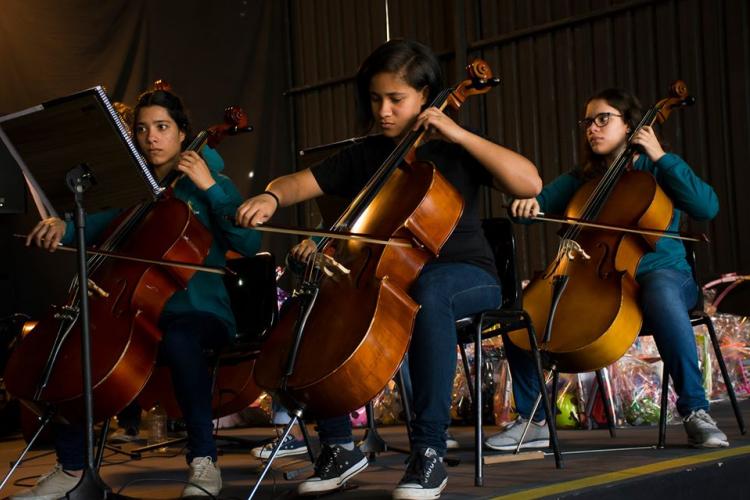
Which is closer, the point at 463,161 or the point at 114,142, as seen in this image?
the point at 114,142

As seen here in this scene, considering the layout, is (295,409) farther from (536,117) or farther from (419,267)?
(536,117)

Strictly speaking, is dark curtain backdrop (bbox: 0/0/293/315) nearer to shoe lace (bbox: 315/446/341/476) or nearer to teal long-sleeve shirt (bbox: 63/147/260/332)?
teal long-sleeve shirt (bbox: 63/147/260/332)

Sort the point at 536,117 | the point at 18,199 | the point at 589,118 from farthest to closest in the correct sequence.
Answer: the point at 536,117 → the point at 18,199 → the point at 589,118

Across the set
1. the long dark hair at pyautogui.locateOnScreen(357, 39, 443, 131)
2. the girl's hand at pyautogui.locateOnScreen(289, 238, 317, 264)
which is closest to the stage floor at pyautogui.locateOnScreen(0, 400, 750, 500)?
the girl's hand at pyautogui.locateOnScreen(289, 238, 317, 264)

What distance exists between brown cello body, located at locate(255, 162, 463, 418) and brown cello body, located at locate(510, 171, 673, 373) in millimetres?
631

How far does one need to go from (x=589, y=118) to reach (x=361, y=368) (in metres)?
1.45

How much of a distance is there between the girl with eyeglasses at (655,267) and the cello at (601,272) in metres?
0.06

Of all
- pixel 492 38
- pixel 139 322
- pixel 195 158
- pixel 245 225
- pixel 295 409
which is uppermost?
pixel 492 38

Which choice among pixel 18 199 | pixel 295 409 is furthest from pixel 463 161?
pixel 18 199

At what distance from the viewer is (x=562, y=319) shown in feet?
8.89

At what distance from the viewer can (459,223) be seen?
2.38m

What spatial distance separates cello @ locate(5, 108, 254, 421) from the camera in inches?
91.5

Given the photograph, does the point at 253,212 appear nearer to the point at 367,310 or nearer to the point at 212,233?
the point at 367,310

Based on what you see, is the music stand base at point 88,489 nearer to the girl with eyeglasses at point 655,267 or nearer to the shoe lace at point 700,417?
the girl with eyeglasses at point 655,267
